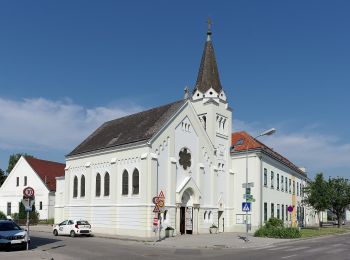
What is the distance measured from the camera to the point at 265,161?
5184cm

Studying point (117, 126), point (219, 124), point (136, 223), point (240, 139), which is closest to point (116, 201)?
point (136, 223)

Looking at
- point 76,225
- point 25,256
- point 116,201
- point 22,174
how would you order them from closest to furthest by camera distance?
point 25,256
point 76,225
point 116,201
point 22,174

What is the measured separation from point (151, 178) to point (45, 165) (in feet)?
125

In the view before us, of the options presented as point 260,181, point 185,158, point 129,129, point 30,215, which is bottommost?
point 30,215

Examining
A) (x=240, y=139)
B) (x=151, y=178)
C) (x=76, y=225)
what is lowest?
(x=76, y=225)

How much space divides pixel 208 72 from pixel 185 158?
11.9 metres

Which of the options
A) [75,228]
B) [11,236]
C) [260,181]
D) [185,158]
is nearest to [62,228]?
[75,228]

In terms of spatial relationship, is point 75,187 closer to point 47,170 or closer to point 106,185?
point 106,185

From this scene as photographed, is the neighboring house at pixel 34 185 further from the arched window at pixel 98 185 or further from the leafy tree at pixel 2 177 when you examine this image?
the leafy tree at pixel 2 177

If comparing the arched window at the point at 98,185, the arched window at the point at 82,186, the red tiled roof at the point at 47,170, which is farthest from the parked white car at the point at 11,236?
the red tiled roof at the point at 47,170

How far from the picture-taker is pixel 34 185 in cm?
6756

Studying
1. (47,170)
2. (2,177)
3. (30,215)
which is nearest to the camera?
(30,215)

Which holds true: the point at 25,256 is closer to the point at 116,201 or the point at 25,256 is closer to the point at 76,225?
the point at 76,225

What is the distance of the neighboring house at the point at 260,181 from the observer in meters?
49.6
